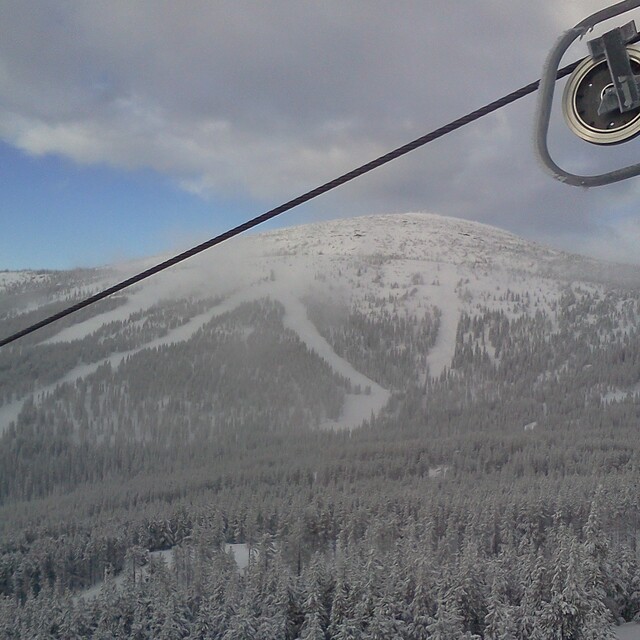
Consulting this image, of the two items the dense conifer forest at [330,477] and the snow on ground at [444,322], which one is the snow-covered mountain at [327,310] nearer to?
the snow on ground at [444,322]

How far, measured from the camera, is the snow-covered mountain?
1578 inches

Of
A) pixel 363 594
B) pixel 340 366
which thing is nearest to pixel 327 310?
pixel 340 366

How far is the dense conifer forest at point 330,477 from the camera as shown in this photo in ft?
60.9

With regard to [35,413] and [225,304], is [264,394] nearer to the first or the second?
[225,304]

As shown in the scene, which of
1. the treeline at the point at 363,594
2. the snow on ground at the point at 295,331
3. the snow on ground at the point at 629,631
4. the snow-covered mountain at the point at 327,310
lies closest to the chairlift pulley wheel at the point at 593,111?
the treeline at the point at 363,594

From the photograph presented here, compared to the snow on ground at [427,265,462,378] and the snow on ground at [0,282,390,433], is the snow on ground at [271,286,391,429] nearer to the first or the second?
the snow on ground at [0,282,390,433]

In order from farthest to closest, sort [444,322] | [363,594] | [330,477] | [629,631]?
[444,322]
[330,477]
[629,631]
[363,594]

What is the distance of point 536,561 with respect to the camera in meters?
20.4

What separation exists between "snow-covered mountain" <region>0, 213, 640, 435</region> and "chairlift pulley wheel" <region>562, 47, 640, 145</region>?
3589 centimetres

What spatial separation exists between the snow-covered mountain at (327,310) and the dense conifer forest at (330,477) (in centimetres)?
27

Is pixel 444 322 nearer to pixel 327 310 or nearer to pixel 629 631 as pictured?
pixel 327 310

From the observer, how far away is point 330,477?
36.2m

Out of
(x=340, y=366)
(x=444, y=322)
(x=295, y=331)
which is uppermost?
(x=444, y=322)

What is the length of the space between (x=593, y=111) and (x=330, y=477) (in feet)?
118
